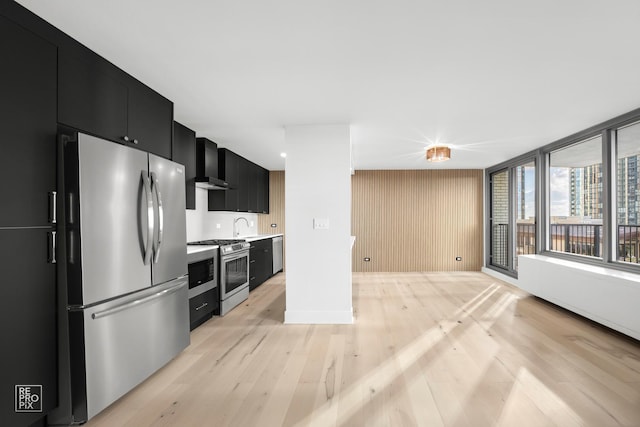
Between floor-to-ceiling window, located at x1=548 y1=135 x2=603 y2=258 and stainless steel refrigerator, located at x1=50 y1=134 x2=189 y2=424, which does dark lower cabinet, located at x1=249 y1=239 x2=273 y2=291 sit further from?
floor-to-ceiling window, located at x1=548 y1=135 x2=603 y2=258

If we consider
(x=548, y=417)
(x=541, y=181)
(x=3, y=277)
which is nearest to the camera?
(x=3, y=277)

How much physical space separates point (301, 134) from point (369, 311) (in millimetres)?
2444

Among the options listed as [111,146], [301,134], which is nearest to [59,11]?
[111,146]

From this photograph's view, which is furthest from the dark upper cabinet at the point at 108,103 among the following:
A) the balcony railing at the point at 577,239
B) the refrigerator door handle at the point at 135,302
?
the balcony railing at the point at 577,239

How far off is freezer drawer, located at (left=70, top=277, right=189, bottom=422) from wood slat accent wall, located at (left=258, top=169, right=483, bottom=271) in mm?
5004

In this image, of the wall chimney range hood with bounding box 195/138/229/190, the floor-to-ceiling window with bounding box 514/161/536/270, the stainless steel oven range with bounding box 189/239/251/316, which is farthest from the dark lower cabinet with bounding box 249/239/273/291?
the floor-to-ceiling window with bounding box 514/161/536/270

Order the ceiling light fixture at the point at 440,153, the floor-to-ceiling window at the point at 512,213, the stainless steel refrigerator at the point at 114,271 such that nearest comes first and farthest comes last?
1. the stainless steel refrigerator at the point at 114,271
2. the ceiling light fixture at the point at 440,153
3. the floor-to-ceiling window at the point at 512,213

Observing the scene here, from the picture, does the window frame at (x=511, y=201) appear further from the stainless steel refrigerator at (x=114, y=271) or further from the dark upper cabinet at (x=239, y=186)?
the stainless steel refrigerator at (x=114, y=271)

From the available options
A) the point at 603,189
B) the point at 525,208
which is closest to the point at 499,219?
the point at 525,208

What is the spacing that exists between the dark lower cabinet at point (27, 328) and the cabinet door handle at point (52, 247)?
0.04 ft

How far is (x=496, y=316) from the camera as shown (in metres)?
4.19

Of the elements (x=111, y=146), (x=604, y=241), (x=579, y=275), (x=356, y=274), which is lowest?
(x=356, y=274)

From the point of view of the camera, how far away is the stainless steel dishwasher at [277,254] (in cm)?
688

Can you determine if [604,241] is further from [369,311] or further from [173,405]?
[173,405]
